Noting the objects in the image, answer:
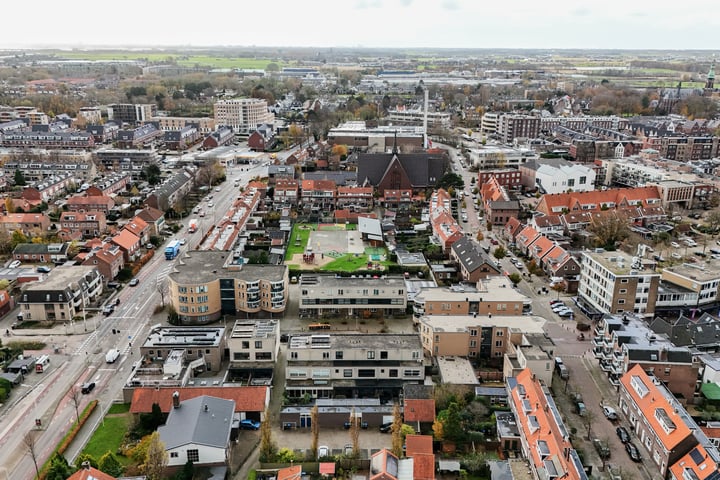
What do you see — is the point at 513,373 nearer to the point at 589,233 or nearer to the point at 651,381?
the point at 651,381

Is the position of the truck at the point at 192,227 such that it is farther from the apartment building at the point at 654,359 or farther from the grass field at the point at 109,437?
the apartment building at the point at 654,359

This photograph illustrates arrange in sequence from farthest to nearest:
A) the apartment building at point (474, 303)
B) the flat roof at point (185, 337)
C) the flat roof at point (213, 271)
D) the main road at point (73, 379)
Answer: the flat roof at point (213, 271)
the apartment building at point (474, 303)
the flat roof at point (185, 337)
the main road at point (73, 379)

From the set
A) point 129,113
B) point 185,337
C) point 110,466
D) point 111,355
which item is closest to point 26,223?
point 111,355

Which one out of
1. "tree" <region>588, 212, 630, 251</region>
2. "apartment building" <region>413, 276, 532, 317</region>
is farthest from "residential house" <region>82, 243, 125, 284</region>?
"tree" <region>588, 212, 630, 251</region>

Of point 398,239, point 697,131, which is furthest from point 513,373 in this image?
point 697,131

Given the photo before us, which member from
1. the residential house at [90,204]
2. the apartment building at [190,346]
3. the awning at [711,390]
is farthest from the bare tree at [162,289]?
the awning at [711,390]

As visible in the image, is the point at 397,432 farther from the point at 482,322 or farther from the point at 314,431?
the point at 482,322
